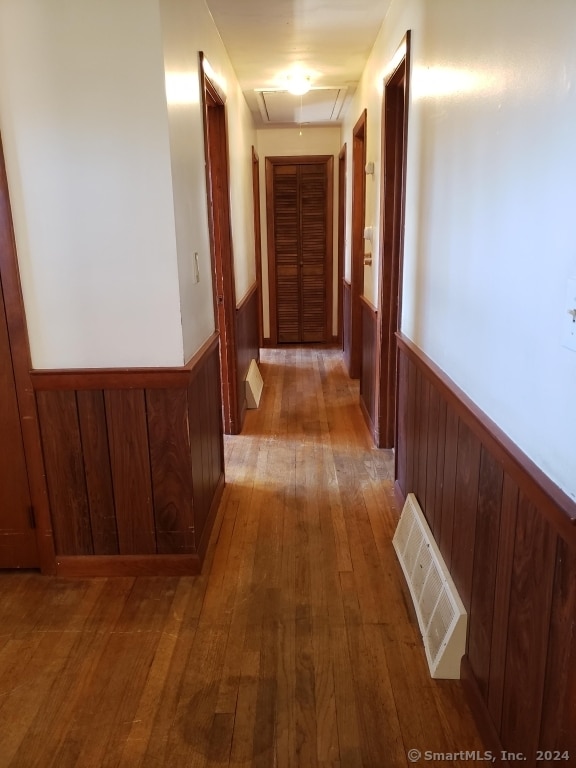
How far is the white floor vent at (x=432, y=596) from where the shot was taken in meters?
1.69

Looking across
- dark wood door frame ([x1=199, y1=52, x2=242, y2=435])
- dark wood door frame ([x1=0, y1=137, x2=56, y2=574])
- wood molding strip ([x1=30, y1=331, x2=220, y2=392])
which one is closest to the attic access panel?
dark wood door frame ([x1=199, y1=52, x2=242, y2=435])

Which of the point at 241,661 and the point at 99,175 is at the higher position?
the point at 99,175

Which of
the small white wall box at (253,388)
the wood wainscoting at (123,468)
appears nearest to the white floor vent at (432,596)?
the wood wainscoting at (123,468)

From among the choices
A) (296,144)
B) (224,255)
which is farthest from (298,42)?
(296,144)

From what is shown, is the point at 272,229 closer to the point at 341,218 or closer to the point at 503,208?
the point at 341,218

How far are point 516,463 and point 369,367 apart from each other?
8.97 ft

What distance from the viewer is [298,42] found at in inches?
133

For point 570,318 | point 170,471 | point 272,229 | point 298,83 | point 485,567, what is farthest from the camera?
point 272,229

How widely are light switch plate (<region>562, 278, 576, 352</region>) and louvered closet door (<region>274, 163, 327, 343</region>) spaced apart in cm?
559

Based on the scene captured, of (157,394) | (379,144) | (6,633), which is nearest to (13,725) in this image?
(6,633)

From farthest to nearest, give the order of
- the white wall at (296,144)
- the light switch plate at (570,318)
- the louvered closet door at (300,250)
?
1. the louvered closet door at (300,250)
2. the white wall at (296,144)
3. the light switch plate at (570,318)

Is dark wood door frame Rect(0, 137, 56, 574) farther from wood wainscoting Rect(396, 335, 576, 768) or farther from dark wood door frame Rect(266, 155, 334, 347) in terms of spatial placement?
dark wood door frame Rect(266, 155, 334, 347)

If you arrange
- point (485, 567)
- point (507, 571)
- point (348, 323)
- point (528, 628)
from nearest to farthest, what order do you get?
1. point (528, 628)
2. point (507, 571)
3. point (485, 567)
4. point (348, 323)

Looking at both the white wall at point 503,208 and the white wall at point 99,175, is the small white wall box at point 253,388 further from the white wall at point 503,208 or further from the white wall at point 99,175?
the white wall at point 503,208
